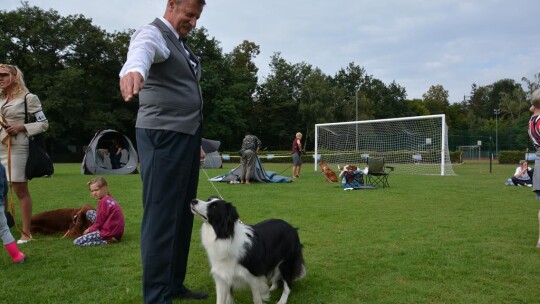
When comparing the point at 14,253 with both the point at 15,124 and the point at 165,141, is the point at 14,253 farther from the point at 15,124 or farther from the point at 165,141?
the point at 165,141

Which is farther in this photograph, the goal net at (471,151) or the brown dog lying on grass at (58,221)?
the goal net at (471,151)

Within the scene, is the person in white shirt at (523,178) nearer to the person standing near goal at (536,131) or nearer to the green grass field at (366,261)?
the green grass field at (366,261)

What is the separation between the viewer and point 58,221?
5.80m

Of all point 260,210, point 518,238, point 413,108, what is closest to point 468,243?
point 518,238

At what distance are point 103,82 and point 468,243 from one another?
4203 cm

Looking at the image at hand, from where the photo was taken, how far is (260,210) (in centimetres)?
791

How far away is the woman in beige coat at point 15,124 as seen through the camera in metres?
4.66

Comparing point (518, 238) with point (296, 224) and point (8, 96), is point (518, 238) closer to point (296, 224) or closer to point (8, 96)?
point (296, 224)

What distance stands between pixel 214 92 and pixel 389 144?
88.4 ft

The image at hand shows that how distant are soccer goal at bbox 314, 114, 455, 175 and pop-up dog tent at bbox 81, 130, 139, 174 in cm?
901

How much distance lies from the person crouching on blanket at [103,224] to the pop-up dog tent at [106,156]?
13.2 meters

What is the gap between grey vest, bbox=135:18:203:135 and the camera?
2.45 meters

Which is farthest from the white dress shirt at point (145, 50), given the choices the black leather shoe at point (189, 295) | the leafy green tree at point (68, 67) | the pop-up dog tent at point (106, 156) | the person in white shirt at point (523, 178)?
the leafy green tree at point (68, 67)

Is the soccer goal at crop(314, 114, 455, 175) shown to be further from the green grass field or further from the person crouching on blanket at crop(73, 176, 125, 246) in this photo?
the person crouching on blanket at crop(73, 176, 125, 246)
